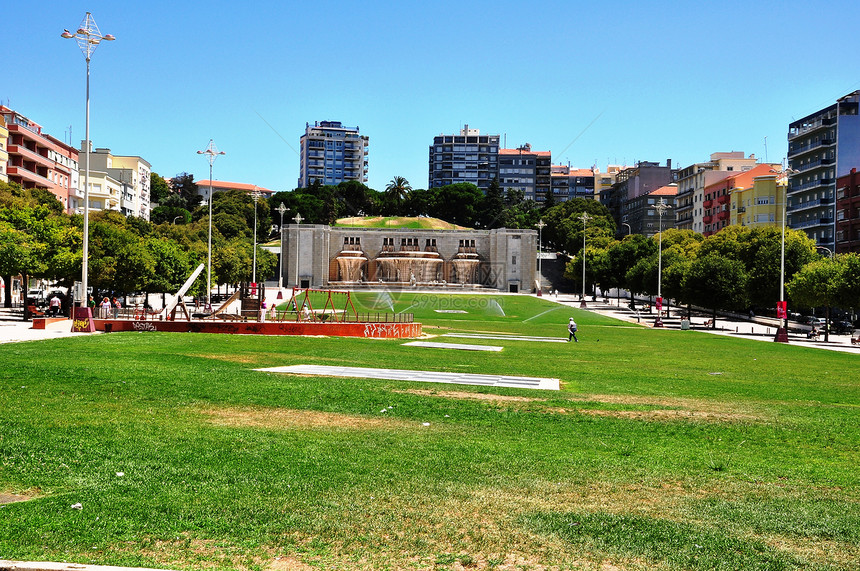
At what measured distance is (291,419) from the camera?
15352mm

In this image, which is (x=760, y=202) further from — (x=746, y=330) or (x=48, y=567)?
(x=48, y=567)

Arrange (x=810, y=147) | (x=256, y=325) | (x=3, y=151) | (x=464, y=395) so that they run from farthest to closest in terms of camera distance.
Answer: (x=810, y=147) → (x=3, y=151) → (x=256, y=325) → (x=464, y=395)

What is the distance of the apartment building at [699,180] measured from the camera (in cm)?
14700

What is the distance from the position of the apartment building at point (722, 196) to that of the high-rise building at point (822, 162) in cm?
1354

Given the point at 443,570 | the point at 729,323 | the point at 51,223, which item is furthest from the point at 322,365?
the point at 729,323

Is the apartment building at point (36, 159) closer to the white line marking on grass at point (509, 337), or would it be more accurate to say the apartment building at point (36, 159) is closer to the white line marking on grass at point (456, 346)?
the white line marking on grass at point (509, 337)

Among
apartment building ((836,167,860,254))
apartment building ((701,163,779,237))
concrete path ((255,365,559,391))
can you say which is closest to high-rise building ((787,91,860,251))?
apartment building ((836,167,860,254))

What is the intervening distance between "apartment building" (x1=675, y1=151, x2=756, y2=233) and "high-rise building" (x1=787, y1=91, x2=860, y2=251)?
3407 centimetres

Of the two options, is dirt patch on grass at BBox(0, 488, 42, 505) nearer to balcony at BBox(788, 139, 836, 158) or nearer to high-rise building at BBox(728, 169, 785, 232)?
balcony at BBox(788, 139, 836, 158)

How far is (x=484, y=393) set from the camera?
2100cm

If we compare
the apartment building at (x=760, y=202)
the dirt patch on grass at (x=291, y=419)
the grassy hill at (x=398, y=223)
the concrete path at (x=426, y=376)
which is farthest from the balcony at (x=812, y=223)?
the dirt patch on grass at (x=291, y=419)

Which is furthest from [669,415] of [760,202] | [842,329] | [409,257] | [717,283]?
[409,257]

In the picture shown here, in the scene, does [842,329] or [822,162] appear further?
[822,162]

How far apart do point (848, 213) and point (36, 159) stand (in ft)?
310
